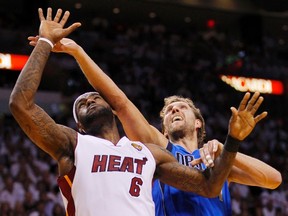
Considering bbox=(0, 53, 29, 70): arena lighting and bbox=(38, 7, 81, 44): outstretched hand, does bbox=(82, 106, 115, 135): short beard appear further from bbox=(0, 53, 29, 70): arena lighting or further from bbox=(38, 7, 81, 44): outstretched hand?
bbox=(0, 53, 29, 70): arena lighting

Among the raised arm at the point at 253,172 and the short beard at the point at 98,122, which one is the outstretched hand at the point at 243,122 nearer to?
the raised arm at the point at 253,172

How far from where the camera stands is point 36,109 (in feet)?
10.8

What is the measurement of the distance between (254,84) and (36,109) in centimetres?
1520

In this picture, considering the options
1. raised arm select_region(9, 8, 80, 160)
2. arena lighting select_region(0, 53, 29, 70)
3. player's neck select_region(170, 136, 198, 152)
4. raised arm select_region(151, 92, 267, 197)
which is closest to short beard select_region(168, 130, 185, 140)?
player's neck select_region(170, 136, 198, 152)

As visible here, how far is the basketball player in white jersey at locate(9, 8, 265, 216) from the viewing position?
128 inches

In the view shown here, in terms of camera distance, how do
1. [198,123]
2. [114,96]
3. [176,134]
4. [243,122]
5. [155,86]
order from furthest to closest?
[155,86], [198,123], [176,134], [114,96], [243,122]

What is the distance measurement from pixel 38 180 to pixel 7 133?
1.89m

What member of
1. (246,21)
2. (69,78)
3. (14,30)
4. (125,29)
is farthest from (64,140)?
(246,21)

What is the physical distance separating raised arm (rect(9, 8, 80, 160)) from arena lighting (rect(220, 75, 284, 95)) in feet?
47.2

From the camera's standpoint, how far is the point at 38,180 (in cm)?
1049

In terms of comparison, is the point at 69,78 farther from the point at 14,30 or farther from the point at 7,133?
the point at 7,133

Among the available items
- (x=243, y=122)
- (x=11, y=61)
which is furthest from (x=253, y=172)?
(x=11, y=61)

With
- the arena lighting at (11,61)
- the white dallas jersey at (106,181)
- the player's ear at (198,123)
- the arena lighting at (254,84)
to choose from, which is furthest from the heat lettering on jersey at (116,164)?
the arena lighting at (254,84)

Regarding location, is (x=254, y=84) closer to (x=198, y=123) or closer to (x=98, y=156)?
(x=198, y=123)
